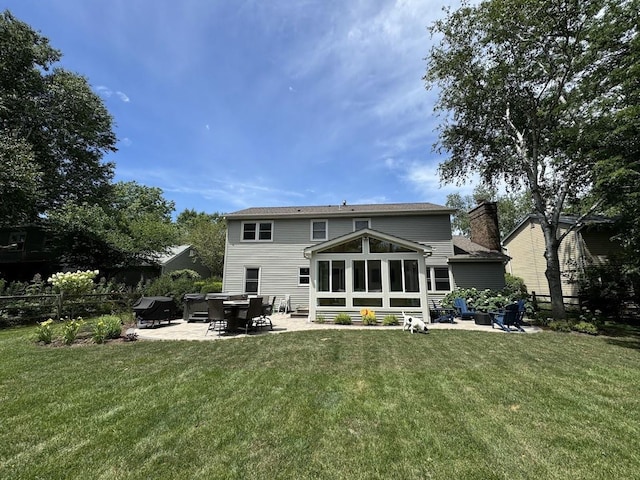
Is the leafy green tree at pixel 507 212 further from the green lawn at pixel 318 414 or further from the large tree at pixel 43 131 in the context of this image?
the large tree at pixel 43 131

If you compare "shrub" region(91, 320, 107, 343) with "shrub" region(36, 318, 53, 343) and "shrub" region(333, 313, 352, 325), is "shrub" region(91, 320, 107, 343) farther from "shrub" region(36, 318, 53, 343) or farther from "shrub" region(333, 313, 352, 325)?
"shrub" region(333, 313, 352, 325)

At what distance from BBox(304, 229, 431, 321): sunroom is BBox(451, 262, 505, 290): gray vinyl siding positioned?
14.9 feet

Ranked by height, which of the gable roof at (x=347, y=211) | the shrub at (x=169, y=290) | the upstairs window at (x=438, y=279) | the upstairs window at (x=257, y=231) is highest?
the gable roof at (x=347, y=211)

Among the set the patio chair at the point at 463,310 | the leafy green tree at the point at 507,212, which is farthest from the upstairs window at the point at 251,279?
the leafy green tree at the point at 507,212

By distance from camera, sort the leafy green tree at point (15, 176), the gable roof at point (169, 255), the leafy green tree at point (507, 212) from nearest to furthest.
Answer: the leafy green tree at point (15, 176), the gable roof at point (169, 255), the leafy green tree at point (507, 212)

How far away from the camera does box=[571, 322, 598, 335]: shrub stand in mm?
8945

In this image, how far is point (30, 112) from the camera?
1864 centimetres

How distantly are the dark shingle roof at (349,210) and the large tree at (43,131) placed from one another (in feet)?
38.7

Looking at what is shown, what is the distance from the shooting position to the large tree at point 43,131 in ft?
50.8

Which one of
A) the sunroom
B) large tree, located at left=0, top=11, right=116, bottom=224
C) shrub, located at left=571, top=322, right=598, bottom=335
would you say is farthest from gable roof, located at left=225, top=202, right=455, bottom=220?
large tree, located at left=0, top=11, right=116, bottom=224

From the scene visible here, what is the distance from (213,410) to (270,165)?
13.5m

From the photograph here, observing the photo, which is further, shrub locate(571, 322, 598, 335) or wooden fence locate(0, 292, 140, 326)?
wooden fence locate(0, 292, 140, 326)

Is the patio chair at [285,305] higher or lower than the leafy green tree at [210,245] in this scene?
lower

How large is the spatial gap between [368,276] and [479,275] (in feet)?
22.3
